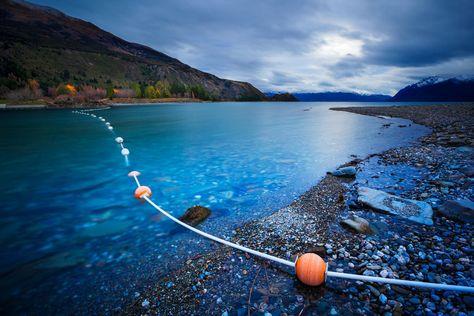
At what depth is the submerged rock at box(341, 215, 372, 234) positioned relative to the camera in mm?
5781

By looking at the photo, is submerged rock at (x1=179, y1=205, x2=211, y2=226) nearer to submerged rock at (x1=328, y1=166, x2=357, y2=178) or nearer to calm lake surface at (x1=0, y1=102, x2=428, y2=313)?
calm lake surface at (x1=0, y1=102, x2=428, y2=313)

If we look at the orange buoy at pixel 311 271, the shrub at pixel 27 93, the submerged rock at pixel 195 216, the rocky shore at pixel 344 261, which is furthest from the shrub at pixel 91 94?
the orange buoy at pixel 311 271

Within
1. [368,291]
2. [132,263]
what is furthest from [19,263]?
[368,291]

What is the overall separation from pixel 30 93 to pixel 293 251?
489 feet

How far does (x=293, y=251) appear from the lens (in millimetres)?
5234

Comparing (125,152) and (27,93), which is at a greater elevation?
(27,93)

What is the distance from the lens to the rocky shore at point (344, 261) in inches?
149

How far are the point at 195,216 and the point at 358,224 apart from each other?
16.0ft

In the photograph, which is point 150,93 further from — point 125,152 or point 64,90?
point 125,152

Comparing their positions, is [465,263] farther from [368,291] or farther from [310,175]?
[310,175]

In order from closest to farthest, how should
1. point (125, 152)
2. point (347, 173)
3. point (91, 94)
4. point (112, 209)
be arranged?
point (112, 209), point (347, 173), point (125, 152), point (91, 94)

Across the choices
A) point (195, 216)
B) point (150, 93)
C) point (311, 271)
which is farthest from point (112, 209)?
point (150, 93)

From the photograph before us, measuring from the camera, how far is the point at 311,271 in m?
4.00

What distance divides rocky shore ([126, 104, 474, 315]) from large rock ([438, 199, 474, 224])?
2 cm
